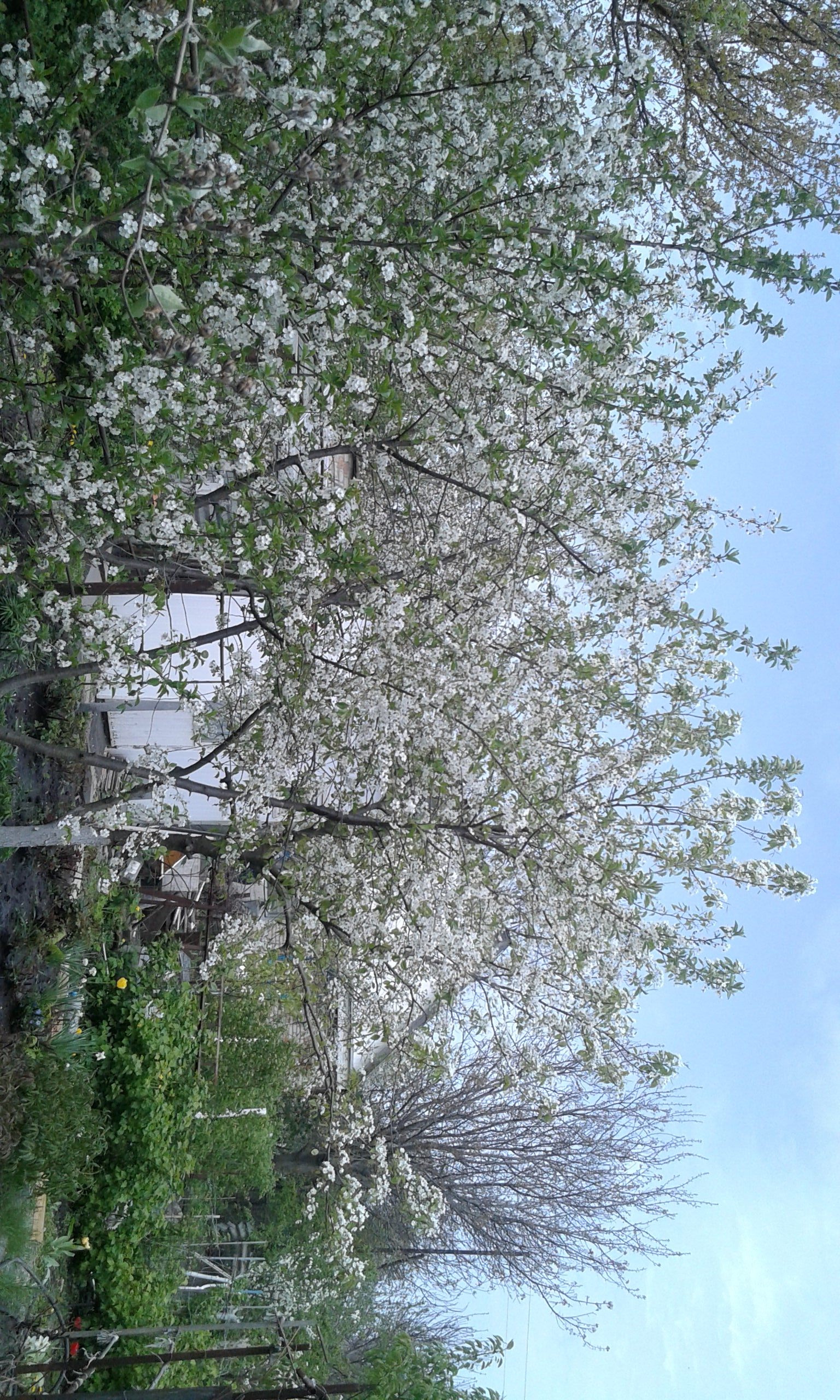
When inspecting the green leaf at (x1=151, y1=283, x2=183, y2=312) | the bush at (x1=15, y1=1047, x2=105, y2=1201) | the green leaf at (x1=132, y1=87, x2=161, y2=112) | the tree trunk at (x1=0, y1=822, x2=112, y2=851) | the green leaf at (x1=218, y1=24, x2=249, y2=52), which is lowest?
the bush at (x1=15, y1=1047, x2=105, y2=1201)

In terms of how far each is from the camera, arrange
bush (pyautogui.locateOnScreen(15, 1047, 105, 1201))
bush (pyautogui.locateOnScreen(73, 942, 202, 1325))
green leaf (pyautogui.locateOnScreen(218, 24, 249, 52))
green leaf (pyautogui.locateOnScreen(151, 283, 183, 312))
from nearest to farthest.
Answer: green leaf (pyautogui.locateOnScreen(218, 24, 249, 52)) < green leaf (pyautogui.locateOnScreen(151, 283, 183, 312)) < bush (pyautogui.locateOnScreen(15, 1047, 105, 1201)) < bush (pyautogui.locateOnScreen(73, 942, 202, 1325))

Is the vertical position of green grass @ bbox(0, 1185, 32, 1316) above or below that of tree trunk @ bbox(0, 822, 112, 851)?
below

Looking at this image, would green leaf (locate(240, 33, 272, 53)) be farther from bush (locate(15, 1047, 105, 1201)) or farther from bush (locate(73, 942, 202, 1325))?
bush (locate(73, 942, 202, 1325))

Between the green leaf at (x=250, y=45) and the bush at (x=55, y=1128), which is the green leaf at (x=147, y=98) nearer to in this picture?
the green leaf at (x=250, y=45)

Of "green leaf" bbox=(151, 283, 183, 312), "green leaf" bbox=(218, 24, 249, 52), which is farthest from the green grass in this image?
"green leaf" bbox=(218, 24, 249, 52)

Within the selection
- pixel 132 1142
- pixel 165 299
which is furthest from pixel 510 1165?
pixel 165 299

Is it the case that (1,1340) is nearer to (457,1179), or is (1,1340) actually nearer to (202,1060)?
(202,1060)

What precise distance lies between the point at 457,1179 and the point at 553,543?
10684mm

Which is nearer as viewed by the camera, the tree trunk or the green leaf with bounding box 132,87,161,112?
the green leaf with bounding box 132,87,161,112

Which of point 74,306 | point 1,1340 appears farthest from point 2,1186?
point 74,306

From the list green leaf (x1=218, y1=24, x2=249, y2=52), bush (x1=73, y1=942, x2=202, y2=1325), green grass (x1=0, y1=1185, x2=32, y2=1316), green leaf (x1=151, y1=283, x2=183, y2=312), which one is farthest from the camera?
bush (x1=73, y1=942, x2=202, y2=1325)

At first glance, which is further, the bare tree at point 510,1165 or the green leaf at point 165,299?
the bare tree at point 510,1165

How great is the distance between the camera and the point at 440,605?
716 centimetres

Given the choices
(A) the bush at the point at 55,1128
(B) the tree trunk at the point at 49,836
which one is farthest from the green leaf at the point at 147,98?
(A) the bush at the point at 55,1128
